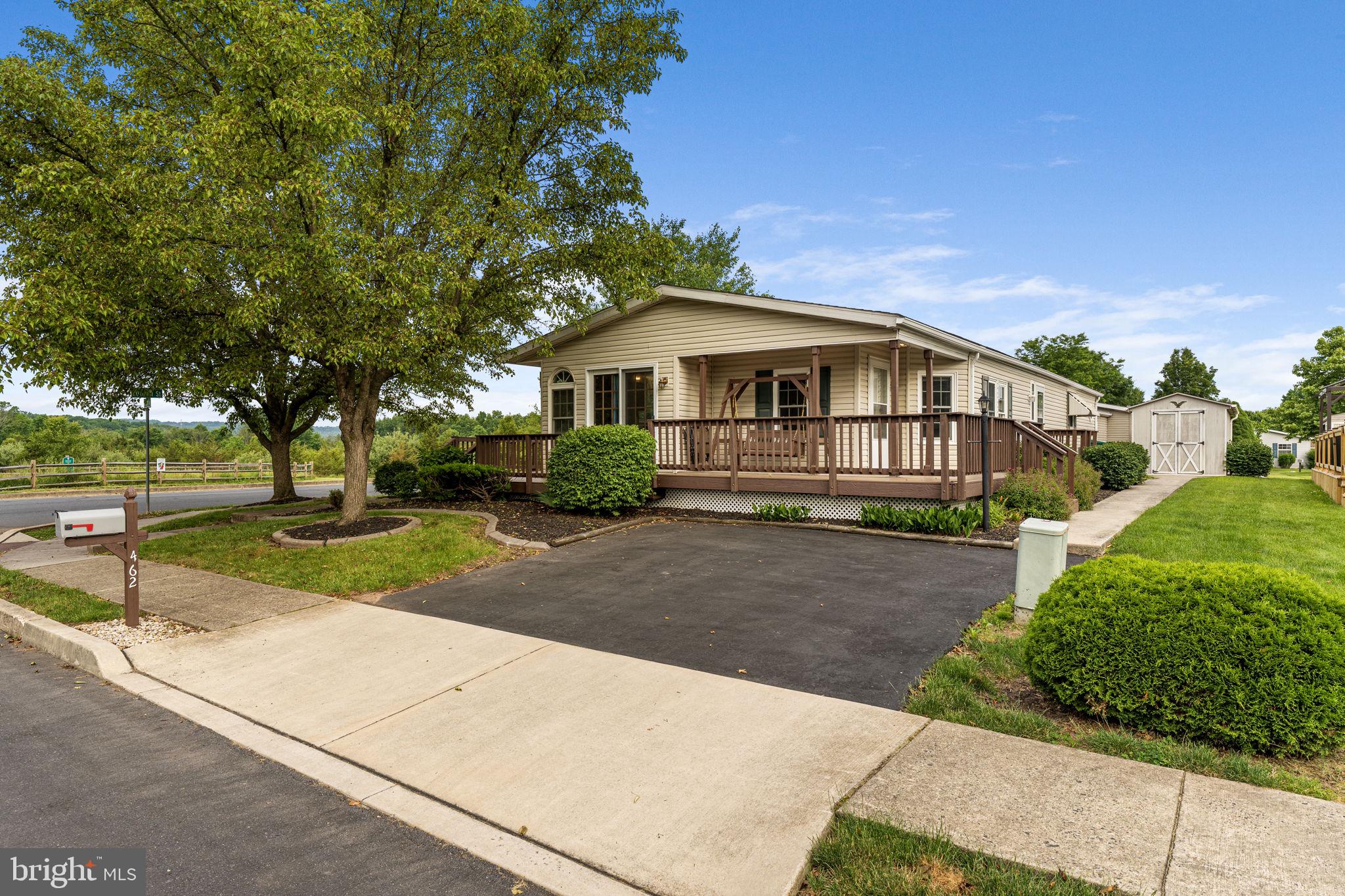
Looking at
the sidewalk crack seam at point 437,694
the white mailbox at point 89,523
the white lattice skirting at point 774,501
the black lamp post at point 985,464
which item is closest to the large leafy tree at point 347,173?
the white mailbox at point 89,523

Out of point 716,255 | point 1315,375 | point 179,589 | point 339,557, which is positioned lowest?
point 179,589

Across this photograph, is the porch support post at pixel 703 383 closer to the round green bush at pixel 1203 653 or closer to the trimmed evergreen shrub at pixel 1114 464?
the round green bush at pixel 1203 653

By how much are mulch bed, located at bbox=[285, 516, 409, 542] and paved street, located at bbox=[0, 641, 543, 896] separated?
5.27 metres

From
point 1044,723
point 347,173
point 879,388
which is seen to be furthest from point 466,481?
point 1044,723

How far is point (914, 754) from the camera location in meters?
3.12

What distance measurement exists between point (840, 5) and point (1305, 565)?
47.9 ft

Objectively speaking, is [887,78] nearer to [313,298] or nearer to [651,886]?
[313,298]

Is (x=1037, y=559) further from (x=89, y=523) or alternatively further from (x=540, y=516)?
(x=540, y=516)

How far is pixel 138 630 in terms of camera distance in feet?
18.1

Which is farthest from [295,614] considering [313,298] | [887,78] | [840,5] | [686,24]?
[887,78]

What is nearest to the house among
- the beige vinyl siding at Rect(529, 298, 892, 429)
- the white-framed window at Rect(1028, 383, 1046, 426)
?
the beige vinyl siding at Rect(529, 298, 892, 429)

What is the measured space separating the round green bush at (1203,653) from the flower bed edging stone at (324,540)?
27.3ft

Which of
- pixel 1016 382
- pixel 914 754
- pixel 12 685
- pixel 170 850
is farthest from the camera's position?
pixel 1016 382

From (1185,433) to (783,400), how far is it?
850 inches
